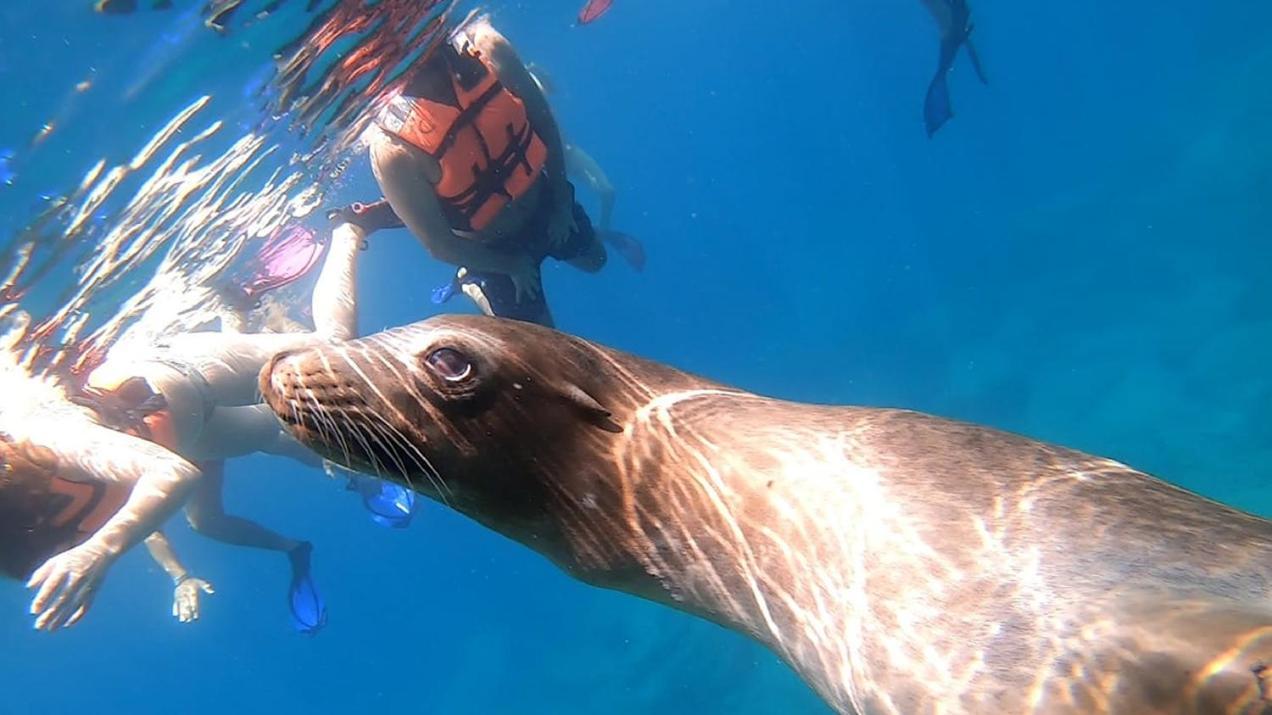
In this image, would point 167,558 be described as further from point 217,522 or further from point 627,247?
point 627,247

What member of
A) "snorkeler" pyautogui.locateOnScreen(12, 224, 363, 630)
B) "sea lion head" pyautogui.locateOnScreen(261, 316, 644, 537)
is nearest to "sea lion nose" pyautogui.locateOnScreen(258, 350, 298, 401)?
"sea lion head" pyautogui.locateOnScreen(261, 316, 644, 537)

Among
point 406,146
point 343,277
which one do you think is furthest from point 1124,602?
point 406,146

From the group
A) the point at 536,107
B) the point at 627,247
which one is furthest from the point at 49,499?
the point at 627,247

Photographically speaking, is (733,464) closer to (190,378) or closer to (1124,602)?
(1124,602)

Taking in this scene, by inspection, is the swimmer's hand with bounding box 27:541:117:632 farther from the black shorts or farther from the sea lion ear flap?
the black shorts

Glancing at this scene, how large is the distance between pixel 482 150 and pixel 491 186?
1.25 feet

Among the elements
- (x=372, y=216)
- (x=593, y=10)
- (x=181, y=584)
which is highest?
(x=593, y=10)

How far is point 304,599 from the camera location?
31.6 feet

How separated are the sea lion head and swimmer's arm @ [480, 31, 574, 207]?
591cm

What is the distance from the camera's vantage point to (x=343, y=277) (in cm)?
748

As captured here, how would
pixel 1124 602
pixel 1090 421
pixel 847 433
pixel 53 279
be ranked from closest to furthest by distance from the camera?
pixel 1124 602 < pixel 847 433 < pixel 53 279 < pixel 1090 421

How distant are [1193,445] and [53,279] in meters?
18.2

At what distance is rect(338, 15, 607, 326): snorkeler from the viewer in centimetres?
799

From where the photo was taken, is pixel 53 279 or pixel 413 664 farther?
pixel 413 664
